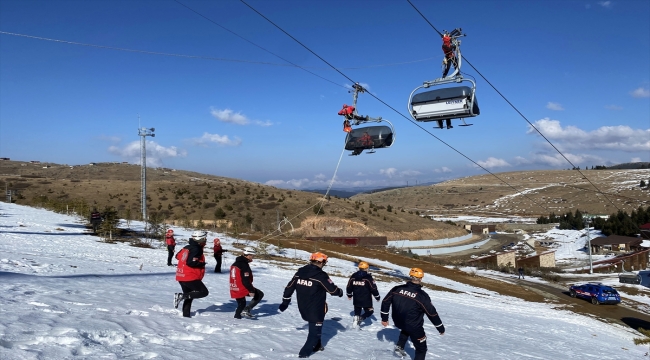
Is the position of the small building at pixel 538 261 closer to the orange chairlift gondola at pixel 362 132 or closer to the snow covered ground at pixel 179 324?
the snow covered ground at pixel 179 324

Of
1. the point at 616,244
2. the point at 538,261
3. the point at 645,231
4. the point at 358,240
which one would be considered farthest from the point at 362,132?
the point at 645,231

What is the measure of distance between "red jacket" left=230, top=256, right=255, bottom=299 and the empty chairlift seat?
7986 millimetres

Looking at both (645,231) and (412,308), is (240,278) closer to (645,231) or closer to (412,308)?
(412,308)

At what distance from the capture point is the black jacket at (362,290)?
443 inches

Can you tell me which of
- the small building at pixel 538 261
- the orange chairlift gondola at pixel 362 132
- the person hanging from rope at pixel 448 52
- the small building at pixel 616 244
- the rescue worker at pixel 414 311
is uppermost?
the person hanging from rope at pixel 448 52

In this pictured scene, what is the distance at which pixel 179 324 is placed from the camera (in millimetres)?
8555

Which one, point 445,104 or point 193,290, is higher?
point 445,104

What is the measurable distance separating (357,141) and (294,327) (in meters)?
8.38

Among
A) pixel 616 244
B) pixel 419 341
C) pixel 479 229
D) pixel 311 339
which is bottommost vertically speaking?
pixel 616 244

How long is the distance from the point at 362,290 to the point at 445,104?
6.49 m

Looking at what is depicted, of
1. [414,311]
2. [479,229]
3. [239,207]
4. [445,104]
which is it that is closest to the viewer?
[414,311]

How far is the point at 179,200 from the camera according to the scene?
72.7m

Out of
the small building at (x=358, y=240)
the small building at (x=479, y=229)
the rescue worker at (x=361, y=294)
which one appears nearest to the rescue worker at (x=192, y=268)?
the rescue worker at (x=361, y=294)

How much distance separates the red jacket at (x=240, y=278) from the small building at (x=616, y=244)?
246 feet
